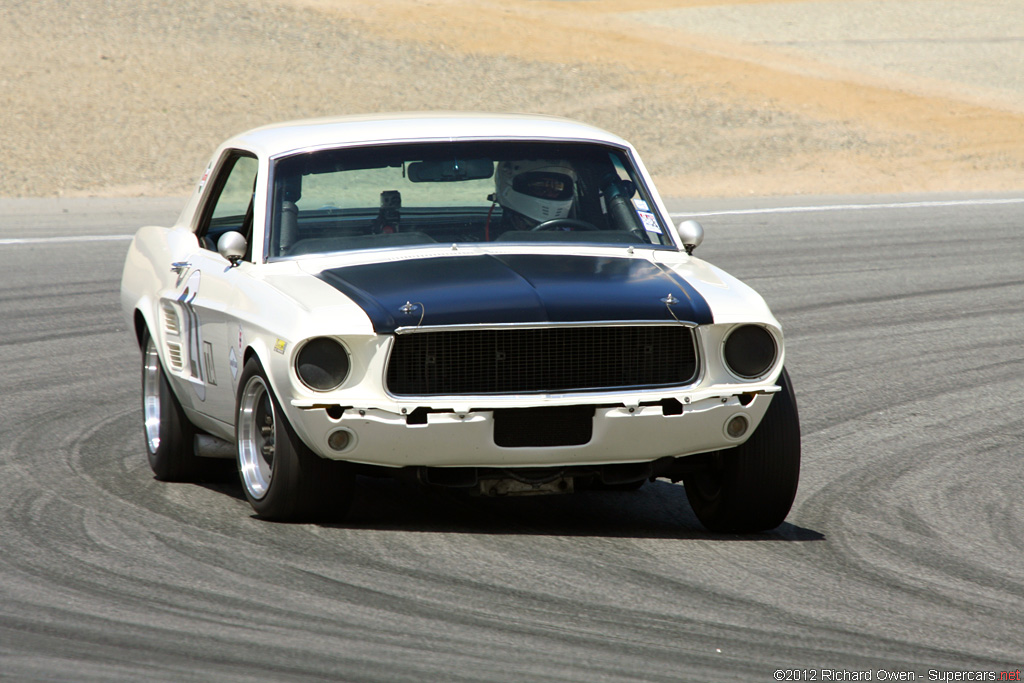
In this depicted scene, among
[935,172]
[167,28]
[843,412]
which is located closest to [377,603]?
[843,412]

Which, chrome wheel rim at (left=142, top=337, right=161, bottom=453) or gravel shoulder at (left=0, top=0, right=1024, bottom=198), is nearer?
chrome wheel rim at (left=142, top=337, right=161, bottom=453)

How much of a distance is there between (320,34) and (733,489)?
3489 centimetres

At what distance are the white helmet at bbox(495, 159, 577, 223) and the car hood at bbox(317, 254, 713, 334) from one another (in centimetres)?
68

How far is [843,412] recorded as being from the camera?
838cm

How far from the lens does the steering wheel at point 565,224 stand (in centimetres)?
652

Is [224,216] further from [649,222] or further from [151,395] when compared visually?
[649,222]

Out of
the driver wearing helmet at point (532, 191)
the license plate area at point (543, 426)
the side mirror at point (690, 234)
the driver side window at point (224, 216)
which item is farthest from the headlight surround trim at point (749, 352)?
the driver side window at point (224, 216)

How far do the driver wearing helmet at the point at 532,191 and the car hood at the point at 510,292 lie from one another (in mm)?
655

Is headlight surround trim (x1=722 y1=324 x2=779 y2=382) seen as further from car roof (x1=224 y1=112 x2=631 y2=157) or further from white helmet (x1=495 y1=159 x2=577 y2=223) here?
car roof (x1=224 y1=112 x2=631 y2=157)

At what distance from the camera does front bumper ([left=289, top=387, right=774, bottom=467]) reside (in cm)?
526

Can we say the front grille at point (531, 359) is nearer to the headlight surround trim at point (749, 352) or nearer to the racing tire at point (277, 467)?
the headlight surround trim at point (749, 352)

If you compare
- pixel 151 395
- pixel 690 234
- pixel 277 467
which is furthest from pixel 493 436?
pixel 151 395

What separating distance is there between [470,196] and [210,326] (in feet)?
4.38

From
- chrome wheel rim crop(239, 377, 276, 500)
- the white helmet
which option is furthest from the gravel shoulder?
chrome wheel rim crop(239, 377, 276, 500)
